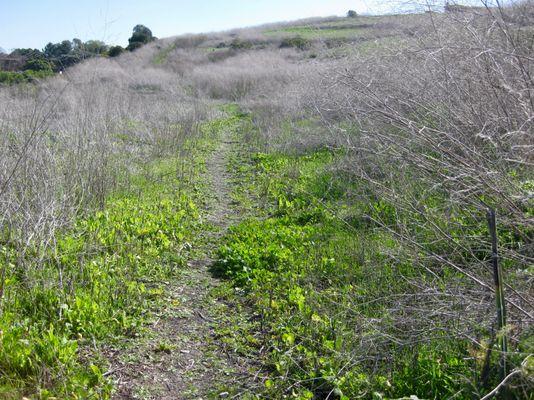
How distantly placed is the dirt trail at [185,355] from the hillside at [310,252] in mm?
16

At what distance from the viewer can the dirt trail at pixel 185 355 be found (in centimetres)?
368

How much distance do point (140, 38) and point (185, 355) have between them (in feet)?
139

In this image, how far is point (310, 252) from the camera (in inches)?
228

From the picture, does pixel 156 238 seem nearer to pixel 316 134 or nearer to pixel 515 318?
pixel 515 318

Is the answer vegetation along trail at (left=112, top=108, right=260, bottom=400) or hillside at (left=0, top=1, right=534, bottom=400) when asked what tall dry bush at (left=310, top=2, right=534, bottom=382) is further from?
vegetation along trail at (left=112, top=108, right=260, bottom=400)

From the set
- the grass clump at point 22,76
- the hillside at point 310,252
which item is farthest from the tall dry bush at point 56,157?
the grass clump at point 22,76

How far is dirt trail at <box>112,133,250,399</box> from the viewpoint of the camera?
12.1 feet

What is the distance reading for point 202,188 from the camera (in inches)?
352

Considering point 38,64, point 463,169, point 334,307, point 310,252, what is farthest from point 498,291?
point 38,64

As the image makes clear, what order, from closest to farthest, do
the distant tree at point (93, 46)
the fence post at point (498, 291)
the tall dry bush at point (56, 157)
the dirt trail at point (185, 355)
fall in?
1. the fence post at point (498, 291)
2. the dirt trail at point (185, 355)
3. the tall dry bush at point (56, 157)
4. the distant tree at point (93, 46)

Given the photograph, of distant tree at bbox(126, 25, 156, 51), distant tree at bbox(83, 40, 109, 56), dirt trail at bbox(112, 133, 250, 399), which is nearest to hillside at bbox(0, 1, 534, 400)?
dirt trail at bbox(112, 133, 250, 399)

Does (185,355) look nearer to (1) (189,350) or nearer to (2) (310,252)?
(1) (189,350)

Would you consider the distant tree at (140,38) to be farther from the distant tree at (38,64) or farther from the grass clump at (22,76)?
the distant tree at (38,64)

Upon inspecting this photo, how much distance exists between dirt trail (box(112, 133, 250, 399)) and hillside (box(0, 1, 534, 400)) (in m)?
0.02
